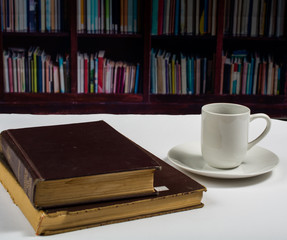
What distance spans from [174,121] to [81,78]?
5.12ft

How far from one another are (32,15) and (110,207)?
2.22 meters

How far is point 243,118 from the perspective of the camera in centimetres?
91

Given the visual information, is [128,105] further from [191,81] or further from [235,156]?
[235,156]

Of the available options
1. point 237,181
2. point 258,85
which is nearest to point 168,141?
point 237,181

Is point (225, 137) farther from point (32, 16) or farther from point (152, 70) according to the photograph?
point (32, 16)

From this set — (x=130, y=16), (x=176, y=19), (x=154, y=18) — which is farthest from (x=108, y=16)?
(x=176, y=19)

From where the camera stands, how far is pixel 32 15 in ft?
8.95

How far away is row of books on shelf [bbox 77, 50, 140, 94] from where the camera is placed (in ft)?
9.23

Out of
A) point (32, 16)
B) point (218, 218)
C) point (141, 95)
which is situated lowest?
point (141, 95)

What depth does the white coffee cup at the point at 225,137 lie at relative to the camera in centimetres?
91

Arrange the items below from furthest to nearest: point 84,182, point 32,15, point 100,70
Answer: point 100,70 → point 32,15 → point 84,182

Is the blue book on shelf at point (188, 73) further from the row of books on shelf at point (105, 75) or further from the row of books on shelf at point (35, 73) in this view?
the row of books on shelf at point (35, 73)

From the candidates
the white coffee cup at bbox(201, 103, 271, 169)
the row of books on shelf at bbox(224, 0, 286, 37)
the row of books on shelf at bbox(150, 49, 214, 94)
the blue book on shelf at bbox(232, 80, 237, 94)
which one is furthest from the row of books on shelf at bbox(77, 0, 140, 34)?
the white coffee cup at bbox(201, 103, 271, 169)

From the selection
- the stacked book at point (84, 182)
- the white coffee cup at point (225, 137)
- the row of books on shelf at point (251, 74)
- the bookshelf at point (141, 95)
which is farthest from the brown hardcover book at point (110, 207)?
the row of books on shelf at point (251, 74)
